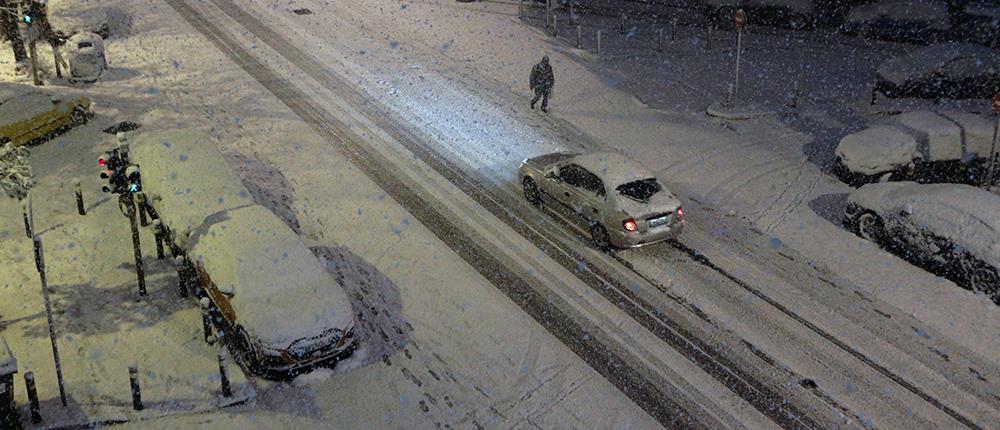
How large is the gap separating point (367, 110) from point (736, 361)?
13.6m

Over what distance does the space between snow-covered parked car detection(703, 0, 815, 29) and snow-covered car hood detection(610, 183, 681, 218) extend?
18.5 m

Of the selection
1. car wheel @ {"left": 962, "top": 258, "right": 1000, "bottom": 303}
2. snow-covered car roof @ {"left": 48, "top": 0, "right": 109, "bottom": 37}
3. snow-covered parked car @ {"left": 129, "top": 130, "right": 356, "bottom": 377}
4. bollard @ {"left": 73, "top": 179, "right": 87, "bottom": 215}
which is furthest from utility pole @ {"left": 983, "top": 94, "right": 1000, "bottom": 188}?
snow-covered car roof @ {"left": 48, "top": 0, "right": 109, "bottom": 37}

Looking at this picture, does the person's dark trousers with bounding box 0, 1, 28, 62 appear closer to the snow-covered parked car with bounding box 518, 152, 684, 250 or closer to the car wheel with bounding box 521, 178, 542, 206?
the car wheel with bounding box 521, 178, 542, 206

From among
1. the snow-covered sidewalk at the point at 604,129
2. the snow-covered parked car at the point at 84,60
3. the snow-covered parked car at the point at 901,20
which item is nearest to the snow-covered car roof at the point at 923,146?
the snow-covered sidewalk at the point at 604,129

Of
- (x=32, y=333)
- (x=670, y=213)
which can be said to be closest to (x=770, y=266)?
(x=670, y=213)

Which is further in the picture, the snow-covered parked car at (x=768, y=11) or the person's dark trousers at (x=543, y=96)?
the snow-covered parked car at (x=768, y=11)

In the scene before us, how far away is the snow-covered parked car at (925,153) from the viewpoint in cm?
1711

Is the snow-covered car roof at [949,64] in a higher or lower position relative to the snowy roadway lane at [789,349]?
higher

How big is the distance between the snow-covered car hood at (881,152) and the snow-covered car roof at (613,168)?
199 inches

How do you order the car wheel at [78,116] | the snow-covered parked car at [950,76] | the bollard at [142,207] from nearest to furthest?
the bollard at [142,207], the car wheel at [78,116], the snow-covered parked car at [950,76]

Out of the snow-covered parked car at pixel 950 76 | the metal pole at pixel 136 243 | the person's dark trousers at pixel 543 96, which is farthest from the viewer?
the snow-covered parked car at pixel 950 76

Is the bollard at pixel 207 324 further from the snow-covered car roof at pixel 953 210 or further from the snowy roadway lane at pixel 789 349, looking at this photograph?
the snow-covered car roof at pixel 953 210

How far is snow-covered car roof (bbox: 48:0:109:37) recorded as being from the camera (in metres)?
27.7

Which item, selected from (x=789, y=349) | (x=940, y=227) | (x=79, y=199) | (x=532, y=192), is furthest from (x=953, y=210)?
(x=79, y=199)
